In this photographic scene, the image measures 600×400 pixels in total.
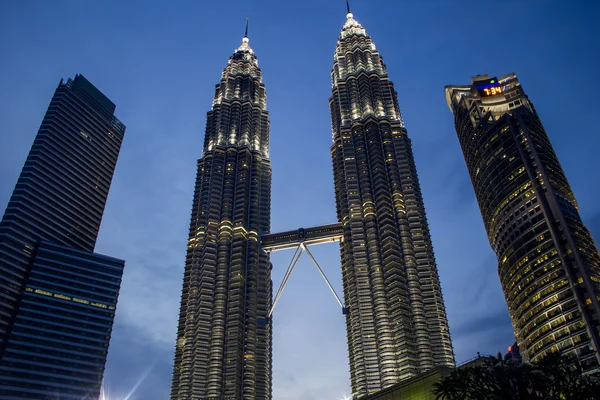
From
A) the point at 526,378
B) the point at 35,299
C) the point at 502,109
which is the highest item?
the point at 502,109

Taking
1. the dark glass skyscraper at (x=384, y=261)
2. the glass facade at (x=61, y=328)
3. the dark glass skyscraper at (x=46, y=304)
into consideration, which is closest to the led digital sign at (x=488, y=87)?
the dark glass skyscraper at (x=384, y=261)

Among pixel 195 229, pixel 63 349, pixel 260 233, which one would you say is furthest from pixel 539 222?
pixel 63 349

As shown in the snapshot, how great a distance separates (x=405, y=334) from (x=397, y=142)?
73658 millimetres

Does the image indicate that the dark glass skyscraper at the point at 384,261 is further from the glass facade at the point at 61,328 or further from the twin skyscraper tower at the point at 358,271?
the glass facade at the point at 61,328

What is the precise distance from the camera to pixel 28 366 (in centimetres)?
16400

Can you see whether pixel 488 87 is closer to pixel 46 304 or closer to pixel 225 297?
pixel 225 297

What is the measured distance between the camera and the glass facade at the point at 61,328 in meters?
163

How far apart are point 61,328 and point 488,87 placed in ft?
592

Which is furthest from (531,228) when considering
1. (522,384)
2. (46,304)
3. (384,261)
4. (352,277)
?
(46,304)

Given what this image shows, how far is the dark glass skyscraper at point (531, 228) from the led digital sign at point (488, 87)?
0.36 metres

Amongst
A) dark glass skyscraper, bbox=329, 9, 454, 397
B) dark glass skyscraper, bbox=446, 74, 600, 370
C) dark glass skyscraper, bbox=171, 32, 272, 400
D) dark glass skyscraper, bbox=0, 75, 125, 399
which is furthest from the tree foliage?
dark glass skyscraper, bbox=0, 75, 125, 399

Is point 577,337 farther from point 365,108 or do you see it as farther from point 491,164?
point 365,108

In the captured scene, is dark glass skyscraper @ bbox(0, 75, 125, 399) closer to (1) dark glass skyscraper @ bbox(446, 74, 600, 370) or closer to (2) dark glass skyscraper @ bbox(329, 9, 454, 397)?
(2) dark glass skyscraper @ bbox(329, 9, 454, 397)

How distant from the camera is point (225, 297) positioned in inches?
6673
